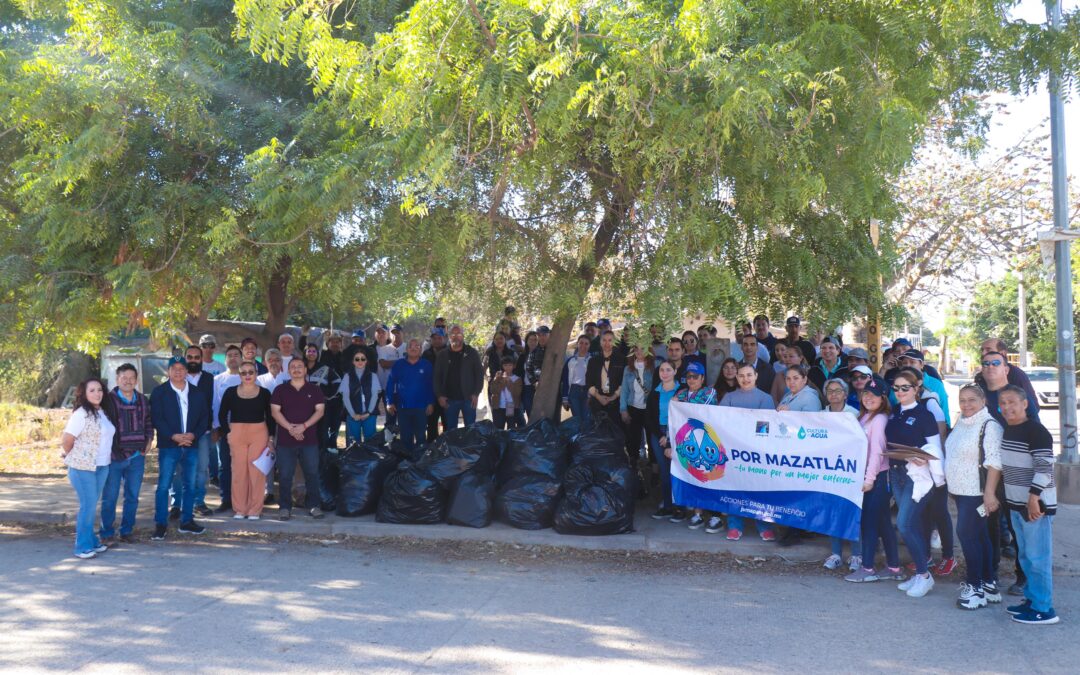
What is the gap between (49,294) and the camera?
8.12 metres

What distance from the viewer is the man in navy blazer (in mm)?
7898

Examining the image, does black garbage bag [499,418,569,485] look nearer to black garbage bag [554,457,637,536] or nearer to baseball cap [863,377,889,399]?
black garbage bag [554,457,637,536]

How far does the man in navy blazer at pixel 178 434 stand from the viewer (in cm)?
790

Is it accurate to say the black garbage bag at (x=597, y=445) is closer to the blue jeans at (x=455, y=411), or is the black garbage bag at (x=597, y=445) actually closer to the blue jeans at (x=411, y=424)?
the blue jeans at (x=455, y=411)

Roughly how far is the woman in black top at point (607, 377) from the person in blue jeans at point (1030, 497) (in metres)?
4.61

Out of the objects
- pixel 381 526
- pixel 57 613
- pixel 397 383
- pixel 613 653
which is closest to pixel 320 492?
pixel 381 526

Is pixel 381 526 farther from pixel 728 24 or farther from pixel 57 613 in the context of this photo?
pixel 728 24

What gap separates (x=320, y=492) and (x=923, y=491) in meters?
5.93

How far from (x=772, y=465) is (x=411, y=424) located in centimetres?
474

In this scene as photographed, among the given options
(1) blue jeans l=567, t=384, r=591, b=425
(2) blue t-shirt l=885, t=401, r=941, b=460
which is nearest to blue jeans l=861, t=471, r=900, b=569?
(2) blue t-shirt l=885, t=401, r=941, b=460

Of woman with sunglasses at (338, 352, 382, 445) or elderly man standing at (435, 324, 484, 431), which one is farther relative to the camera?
elderly man standing at (435, 324, 484, 431)

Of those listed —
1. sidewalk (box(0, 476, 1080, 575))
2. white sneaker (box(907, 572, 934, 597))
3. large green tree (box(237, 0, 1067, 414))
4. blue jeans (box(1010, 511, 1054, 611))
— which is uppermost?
large green tree (box(237, 0, 1067, 414))

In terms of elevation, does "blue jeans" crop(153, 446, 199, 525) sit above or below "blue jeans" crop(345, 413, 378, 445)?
below

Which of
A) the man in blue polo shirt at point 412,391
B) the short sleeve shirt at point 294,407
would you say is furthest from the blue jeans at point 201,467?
the man in blue polo shirt at point 412,391
